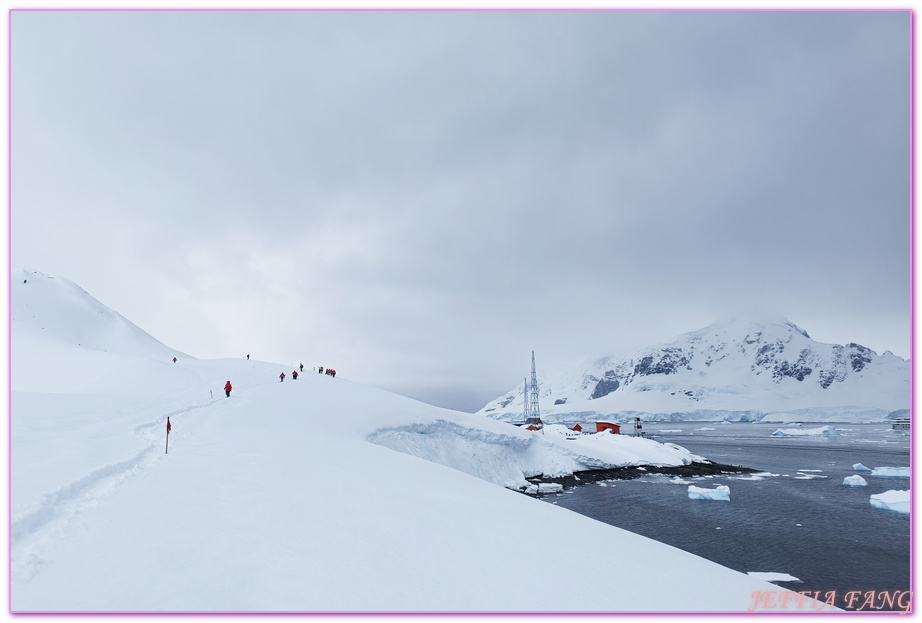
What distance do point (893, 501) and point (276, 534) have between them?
138 feet

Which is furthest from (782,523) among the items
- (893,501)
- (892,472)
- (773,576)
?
(892,472)

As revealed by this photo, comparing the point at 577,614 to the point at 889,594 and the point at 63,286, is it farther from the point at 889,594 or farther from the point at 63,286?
the point at 63,286

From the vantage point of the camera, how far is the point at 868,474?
4903 cm

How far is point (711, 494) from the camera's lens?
34.6 m

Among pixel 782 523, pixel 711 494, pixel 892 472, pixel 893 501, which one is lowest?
pixel 892 472

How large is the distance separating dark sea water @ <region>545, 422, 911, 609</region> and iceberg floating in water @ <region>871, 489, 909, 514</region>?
70 centimetres

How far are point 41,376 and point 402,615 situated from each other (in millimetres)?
46436

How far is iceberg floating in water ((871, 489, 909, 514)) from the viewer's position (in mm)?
30578

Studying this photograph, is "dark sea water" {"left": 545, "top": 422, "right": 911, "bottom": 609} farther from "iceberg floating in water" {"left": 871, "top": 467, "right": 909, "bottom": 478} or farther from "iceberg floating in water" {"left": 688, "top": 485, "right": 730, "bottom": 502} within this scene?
"iceberg floating in water" {"left": 871, "top": 467, "right": 909, "bottom": 478}

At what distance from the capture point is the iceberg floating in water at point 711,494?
34.2 meters

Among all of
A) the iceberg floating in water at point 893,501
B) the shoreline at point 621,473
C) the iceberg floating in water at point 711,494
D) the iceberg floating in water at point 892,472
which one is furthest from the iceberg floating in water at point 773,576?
the iceberg floating in water at point 892,472

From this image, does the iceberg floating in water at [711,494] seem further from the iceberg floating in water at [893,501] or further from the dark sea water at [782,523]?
the iceberg floating in water at [893,501]

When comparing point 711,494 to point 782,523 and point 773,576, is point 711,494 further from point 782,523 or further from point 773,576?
point 773,576

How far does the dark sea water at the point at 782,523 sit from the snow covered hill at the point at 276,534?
12286 mm
